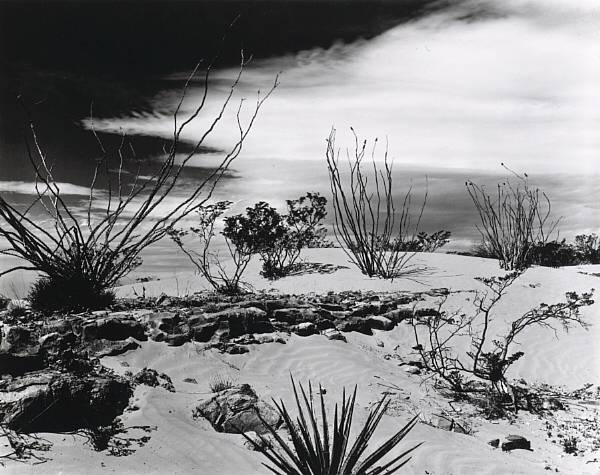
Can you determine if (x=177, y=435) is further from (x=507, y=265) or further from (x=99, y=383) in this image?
(x=507, y=265)

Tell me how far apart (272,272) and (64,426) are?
1268 cm

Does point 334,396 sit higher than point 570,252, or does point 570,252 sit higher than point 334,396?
point 570,252

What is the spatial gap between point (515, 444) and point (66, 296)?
6.24 meters

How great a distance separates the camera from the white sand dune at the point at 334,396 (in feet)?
11.0

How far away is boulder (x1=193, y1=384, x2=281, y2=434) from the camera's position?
156 inches

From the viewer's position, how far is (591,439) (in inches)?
192

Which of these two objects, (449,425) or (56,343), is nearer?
(449,425)

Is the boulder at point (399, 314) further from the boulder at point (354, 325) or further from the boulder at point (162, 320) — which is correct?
the boulder at point (162, 320)

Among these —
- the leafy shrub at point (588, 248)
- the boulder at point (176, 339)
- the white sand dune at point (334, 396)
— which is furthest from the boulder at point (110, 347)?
the leafy shrub at point (588, 248)

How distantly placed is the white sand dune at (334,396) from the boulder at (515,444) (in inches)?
2.6

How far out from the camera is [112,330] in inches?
233

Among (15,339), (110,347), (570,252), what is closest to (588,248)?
(570,252)

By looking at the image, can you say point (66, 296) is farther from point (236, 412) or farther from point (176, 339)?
point (236, 412)

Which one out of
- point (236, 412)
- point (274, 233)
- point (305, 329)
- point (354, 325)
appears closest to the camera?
point (236, 412)
